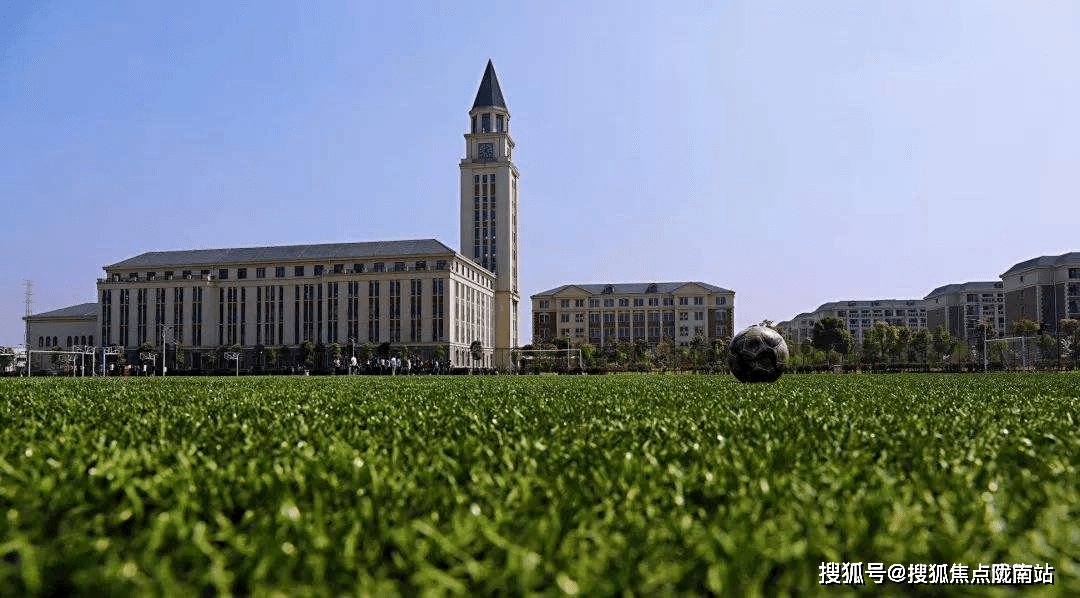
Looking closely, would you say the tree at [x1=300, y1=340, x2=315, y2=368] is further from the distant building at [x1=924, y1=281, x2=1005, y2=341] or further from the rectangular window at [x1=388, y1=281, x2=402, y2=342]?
the distant building at [x1=924, y1=281, x2=1005, y2=341]

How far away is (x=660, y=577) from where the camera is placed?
2596 millimetres

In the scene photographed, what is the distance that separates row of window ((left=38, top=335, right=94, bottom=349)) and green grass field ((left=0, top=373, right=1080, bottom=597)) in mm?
123263

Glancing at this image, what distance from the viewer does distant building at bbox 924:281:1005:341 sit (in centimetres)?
14975

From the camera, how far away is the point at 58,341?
4594 inches

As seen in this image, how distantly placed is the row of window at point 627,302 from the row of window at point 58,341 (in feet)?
249

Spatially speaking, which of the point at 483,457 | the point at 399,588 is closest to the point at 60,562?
the point at 399,588

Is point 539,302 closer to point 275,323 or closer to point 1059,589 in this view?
point 275,323

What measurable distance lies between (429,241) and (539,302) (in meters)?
54.7

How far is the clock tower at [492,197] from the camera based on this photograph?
114 m

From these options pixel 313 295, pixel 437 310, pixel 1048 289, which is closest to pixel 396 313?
pixel 437 310

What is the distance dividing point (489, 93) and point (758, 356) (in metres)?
101

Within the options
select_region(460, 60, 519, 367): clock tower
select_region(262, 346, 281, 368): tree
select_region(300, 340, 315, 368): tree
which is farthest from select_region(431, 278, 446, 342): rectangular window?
select_region(262, 346, 281, 368): tree

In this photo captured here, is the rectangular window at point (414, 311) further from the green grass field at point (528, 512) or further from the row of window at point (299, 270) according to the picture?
the green grass field at point (528, 512)

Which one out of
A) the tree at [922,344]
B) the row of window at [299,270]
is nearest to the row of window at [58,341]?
the row of window at [299,270]
